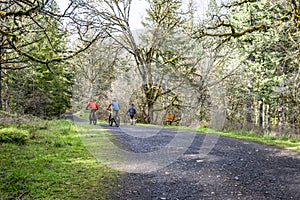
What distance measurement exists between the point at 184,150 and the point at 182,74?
16.5 metres

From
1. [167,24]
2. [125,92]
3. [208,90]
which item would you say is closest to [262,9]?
[167,24]

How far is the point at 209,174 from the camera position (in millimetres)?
5574

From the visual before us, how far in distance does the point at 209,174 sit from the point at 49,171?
3.29m

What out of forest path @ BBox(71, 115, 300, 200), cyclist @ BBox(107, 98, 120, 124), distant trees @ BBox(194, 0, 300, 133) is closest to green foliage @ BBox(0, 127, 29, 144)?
forest path @ BBox(71, 115, 300, 200)

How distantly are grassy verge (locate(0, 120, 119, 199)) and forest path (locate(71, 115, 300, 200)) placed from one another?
458mm

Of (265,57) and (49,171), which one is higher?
(265,57)

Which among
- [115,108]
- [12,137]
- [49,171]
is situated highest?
[115,108]

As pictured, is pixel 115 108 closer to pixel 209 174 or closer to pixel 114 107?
pixel 114 107

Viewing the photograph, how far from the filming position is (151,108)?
22.8 metres

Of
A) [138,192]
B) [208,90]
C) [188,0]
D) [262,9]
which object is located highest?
[188,0]

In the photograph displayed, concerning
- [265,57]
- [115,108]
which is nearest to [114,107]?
[115,108]

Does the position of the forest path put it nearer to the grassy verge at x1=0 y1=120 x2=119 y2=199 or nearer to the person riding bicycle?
the grassy verge at x1=0 y1=120 x2=119 y2=199

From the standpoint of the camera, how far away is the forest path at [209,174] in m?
4.56

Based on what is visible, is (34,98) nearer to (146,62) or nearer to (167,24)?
(146,62)
